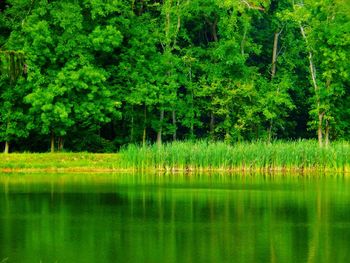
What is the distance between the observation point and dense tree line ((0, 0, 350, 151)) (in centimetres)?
4009

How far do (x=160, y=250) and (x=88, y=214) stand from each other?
5.84 metres

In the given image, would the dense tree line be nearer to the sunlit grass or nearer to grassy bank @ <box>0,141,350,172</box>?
grassy bank @ <box>0,141,350,172</box>

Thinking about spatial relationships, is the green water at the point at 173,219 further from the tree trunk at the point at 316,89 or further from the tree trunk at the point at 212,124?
the tree trunk at the point at 212,124

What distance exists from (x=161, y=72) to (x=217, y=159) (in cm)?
Answer: 839

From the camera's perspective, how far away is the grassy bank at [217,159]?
36.6m

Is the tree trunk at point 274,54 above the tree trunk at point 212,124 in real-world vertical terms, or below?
above

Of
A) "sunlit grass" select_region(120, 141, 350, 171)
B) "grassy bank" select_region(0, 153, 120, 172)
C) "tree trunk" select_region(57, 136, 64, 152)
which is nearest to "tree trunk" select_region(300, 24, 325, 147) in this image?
"sunlit grass" select_region(120, 141, 350, 171)

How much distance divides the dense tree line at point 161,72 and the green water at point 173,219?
24.4 feet

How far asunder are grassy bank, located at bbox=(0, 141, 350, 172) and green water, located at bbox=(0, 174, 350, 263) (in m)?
2.86

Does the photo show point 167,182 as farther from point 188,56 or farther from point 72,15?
point 188,56

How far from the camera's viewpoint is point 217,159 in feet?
121

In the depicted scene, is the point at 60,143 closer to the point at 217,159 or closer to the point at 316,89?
the point at 217,159

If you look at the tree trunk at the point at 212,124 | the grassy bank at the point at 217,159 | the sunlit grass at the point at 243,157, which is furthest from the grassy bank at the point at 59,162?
the tree trunk at the point at 212,124

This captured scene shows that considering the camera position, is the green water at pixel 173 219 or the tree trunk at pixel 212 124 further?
the tree trunk at pixel 212 124
